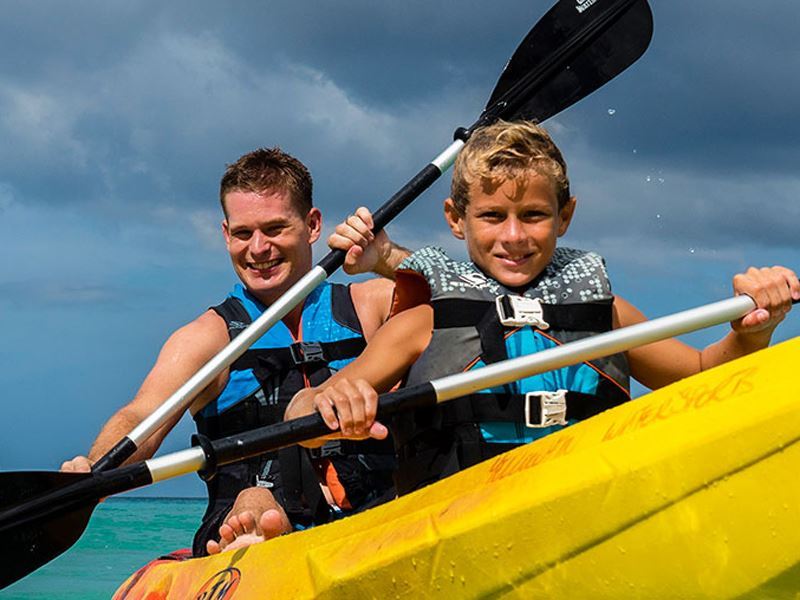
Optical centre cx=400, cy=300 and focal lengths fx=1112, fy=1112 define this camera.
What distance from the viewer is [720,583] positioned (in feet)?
6.08

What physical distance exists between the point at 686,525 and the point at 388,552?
1.77ft

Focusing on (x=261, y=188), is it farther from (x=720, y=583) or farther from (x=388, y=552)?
(x=720, y=583)

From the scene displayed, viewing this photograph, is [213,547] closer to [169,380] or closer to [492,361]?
[169,380]

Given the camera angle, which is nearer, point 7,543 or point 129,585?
point 7,543

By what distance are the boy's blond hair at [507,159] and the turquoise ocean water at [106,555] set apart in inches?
352

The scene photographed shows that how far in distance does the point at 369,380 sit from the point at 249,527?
0.60 metres

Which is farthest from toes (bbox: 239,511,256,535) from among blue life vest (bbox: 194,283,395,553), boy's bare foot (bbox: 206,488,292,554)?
blue life vest (bbox: 194,283,395,553)

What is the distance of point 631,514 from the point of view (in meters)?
1.87

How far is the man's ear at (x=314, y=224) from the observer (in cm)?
409

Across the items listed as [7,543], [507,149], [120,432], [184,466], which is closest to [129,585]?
[120,432]

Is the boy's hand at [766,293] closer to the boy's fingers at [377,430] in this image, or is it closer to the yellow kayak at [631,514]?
the yellow kayak at [631,514]

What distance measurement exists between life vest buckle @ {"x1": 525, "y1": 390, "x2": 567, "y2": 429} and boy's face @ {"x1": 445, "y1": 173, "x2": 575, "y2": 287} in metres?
0.33

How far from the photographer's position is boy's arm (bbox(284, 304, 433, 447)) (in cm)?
235

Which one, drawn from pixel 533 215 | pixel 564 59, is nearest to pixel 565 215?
pixel 533 215
